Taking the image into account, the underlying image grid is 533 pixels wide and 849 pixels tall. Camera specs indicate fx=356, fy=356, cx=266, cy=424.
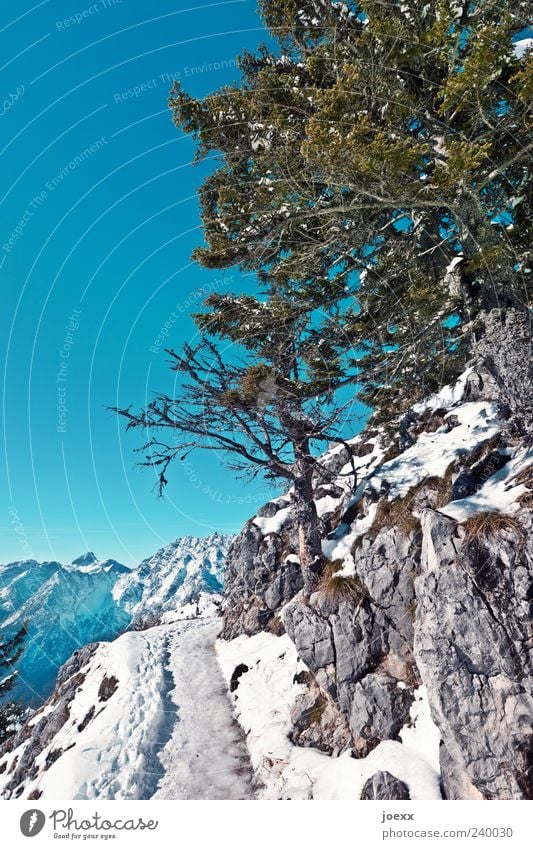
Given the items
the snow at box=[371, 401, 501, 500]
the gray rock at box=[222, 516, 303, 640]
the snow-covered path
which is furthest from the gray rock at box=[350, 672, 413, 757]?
the gray rock at box=[222, 516, 303, 640]

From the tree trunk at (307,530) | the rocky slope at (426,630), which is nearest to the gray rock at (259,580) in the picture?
the rocky slope at (426,630)

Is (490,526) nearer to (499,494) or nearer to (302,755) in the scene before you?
(499,494)

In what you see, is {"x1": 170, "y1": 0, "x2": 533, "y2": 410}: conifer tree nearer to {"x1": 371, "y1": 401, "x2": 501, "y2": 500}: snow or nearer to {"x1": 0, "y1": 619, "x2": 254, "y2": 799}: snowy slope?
{"x1": 371, "y1": 401, "x2": 501, "y2": 500}: snow

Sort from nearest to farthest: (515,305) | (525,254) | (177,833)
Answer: (177,833), (515,305), (525,254)

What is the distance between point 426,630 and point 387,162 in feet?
22.6

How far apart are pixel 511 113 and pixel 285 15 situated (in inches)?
213

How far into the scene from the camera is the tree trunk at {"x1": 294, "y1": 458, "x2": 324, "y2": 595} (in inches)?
A: 394

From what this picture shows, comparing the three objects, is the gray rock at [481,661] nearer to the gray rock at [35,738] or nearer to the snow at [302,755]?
the snow at [302,755]

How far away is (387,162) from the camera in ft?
17.3

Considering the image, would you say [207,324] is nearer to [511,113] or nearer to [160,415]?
[160,415]

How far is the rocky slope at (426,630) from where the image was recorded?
14.7 ft

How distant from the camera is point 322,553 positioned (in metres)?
10.3

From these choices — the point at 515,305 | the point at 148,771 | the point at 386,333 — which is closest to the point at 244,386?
the point at 386,333

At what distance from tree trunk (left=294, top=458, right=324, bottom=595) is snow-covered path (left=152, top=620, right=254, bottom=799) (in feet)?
12.7
